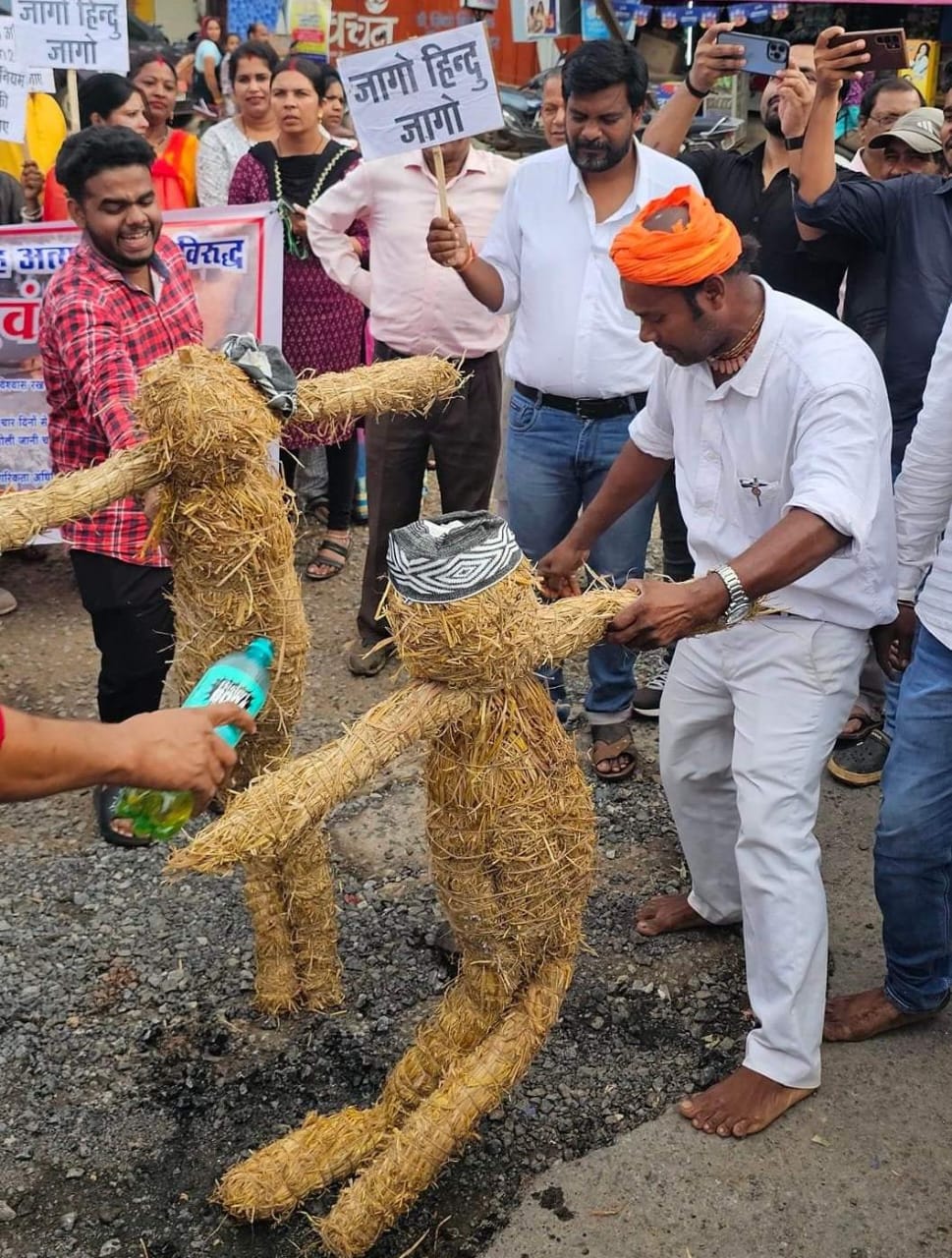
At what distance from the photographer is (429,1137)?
2930 mm

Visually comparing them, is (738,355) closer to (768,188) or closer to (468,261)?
(468,261)

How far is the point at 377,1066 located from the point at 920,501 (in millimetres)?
2191

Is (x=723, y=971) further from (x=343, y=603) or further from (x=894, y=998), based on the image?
(x=343, y=603)

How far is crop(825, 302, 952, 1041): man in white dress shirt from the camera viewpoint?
3.27m

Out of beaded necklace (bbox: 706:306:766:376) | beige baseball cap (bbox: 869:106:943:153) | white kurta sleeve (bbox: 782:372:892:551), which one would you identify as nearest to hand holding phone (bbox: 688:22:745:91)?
beige baseball cap (bbox: 869:106:943:153)

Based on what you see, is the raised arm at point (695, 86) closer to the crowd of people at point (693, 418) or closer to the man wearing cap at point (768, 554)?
the crowd of people at point (693, 418)

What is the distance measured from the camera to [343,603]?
6.64 meters

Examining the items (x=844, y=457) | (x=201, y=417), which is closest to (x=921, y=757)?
(x=844, y=457)

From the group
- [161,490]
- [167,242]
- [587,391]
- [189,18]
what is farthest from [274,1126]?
[189,18]

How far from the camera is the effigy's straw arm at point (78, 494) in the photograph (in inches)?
128

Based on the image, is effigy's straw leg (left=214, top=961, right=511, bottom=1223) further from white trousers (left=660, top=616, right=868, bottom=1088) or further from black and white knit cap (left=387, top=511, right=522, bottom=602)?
black and white knit cap (left=387, top=511, right=522, bottom=602)

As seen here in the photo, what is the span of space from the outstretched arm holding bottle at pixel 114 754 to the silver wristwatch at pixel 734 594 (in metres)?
1.25

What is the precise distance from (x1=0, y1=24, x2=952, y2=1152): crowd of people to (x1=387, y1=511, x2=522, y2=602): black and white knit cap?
0.43 feet

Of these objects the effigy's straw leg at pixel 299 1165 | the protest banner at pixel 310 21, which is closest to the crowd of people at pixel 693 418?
the effigy's straw leg at pixel 299 1165
